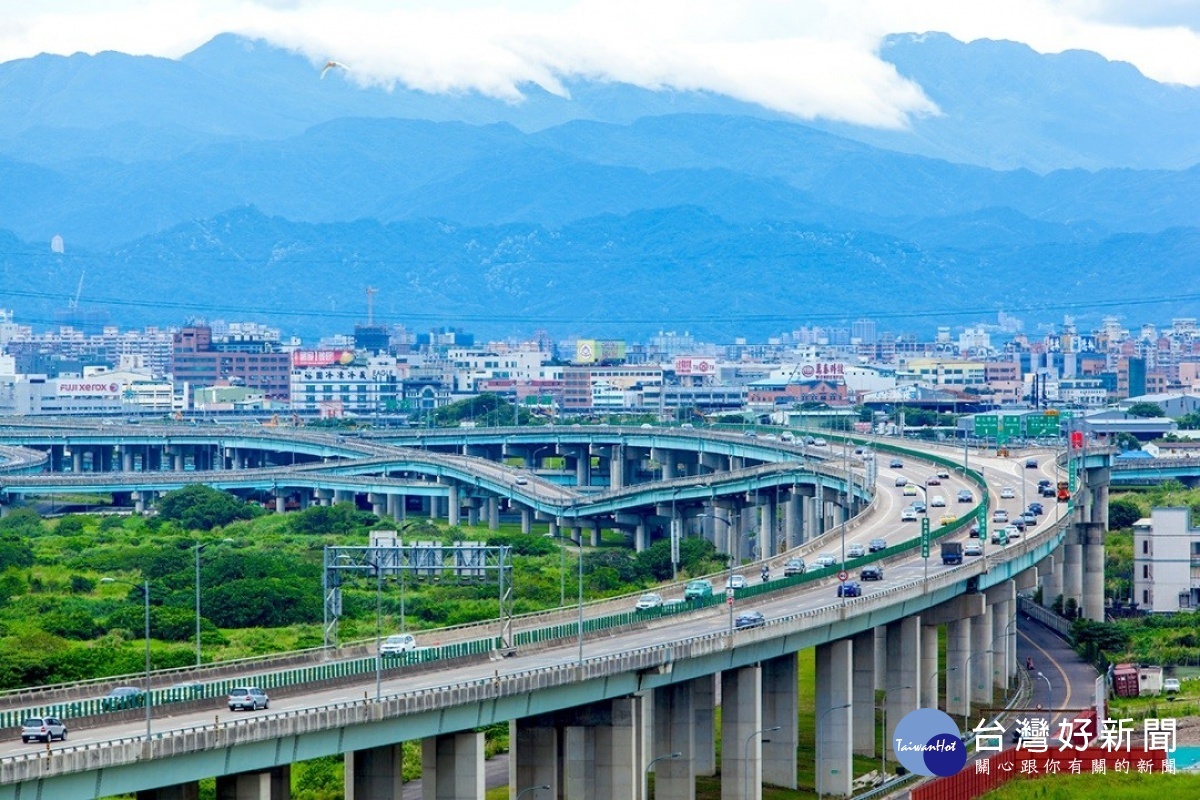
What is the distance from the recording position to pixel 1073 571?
136375mm

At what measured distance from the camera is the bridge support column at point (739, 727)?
253ft

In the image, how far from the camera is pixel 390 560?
92.7 metres

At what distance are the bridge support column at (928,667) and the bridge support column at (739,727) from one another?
57.2ft

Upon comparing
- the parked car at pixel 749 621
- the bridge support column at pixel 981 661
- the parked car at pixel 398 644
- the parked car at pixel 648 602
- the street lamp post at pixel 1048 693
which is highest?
the parked car at pixel 398 644

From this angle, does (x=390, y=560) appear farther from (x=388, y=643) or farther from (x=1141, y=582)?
(x=1141, y=582)

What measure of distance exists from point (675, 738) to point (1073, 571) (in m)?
63.9

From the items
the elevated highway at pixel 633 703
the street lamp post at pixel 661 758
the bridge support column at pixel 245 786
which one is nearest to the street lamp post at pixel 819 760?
the elevated highway at pixel 633 703

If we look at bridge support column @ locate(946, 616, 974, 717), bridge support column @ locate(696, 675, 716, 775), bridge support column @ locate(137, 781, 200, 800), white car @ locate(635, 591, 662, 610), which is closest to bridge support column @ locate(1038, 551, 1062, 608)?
bridge support column @ locate(946, 616, 974, 717)

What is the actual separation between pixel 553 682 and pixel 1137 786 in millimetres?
19174

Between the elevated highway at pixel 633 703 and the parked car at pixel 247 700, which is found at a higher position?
the parked car at pixel 247 700

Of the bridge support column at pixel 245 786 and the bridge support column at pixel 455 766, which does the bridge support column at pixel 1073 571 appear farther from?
the bridge support column at pixel 245 786

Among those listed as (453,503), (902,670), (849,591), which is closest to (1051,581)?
(902,670)

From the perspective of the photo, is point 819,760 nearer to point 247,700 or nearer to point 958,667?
point 958,667

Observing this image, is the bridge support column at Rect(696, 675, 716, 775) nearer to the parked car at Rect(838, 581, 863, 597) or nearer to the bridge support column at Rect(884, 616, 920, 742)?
the parked car at Rect(838, 581, 863, 597)
